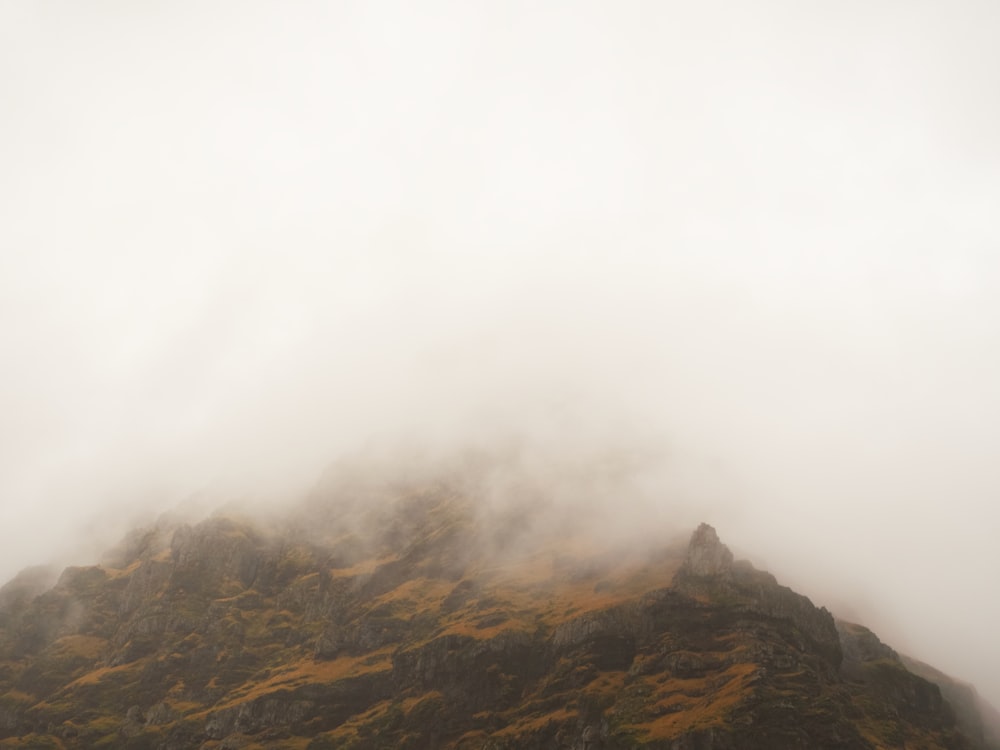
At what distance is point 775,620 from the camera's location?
198 m

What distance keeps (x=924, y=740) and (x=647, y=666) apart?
69.8 m

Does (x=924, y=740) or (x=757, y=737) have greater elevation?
(x=757, y=737)

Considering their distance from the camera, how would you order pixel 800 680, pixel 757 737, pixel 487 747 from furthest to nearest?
1. pixel 487 747
2. pixel 800 680
3. pixel 757 737

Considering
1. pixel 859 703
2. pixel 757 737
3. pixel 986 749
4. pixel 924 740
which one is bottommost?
pixel 986 749

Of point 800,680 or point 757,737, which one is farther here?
point 800,680

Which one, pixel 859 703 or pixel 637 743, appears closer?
pixel 637 743

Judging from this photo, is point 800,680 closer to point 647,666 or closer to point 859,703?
point 859,703

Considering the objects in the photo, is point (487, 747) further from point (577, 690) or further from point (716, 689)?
point (716, 689)

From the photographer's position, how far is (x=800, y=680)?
174 m

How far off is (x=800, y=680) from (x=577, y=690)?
189ft

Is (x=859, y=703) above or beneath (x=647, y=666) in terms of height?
beneath

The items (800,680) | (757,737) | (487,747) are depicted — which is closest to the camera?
(757,737)

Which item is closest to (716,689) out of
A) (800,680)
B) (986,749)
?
(800,680)

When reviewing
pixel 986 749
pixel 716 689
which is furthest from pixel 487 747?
pixel 986 749
